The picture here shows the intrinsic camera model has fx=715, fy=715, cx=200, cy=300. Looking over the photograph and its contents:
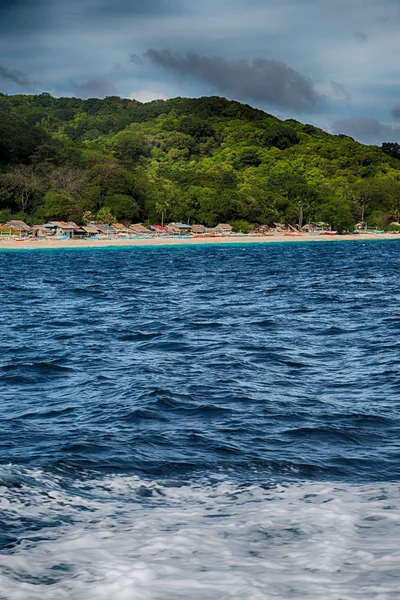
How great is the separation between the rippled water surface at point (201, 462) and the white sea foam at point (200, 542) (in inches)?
0.6

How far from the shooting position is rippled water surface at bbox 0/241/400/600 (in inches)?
203

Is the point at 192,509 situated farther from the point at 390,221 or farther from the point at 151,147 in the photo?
the point at 151,147

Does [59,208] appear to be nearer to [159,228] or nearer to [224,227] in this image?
[159,228]

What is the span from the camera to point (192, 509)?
254 inches

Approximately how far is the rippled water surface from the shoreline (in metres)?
73.7

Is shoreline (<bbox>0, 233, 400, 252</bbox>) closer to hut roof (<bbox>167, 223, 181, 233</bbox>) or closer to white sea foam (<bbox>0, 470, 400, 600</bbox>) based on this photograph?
hut roof (<bbox>167, 223, 181, 233</bbox>)

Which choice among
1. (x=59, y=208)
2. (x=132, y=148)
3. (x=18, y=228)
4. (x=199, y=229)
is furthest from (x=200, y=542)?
(x=132, y=148)

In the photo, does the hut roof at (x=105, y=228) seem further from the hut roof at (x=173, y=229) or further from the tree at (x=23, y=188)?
the tree at (x=23, y=188)

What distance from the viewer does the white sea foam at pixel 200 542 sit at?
4.90 meters

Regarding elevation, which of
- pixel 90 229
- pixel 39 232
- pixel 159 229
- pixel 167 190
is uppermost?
pixel 167 190

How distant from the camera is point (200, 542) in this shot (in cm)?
567

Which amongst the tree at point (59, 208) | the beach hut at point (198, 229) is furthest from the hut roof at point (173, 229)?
the tree at point (59, 208)

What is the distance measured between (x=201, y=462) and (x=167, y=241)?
9225cm

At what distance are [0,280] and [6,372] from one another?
1130 inches
